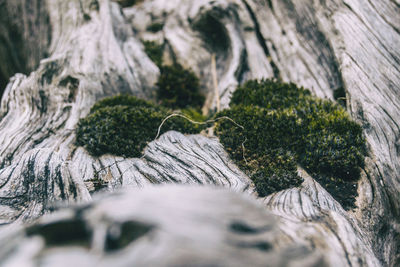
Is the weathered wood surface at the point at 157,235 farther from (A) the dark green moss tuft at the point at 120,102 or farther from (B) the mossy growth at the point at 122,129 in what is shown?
(A) the dark green moss tuft at the point at 120,102

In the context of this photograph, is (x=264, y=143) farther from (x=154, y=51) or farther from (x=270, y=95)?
(x=154, y=51)

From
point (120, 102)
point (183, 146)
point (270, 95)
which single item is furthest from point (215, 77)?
point (183, 146)

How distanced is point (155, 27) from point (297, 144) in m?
10.6

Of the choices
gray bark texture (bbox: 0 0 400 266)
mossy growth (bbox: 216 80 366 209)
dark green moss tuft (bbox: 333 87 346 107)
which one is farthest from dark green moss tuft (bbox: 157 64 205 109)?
dark green moss tuft (bbox: 333 87 346 107)

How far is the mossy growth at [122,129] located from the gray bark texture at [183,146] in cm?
30

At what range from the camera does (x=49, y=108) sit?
30.6 feet

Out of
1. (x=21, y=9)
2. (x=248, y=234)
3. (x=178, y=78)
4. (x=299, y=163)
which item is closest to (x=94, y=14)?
(x=21, y=9)

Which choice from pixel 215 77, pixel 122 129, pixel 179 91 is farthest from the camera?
pixel 215 77

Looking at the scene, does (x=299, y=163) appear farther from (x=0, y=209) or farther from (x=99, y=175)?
(x=0, y=209)

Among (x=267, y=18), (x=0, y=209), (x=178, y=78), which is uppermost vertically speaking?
(x=267, y=18)

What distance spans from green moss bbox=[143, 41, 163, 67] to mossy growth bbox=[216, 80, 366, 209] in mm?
6314

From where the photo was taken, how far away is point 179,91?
11555mm

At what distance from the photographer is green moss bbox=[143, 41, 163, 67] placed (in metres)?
13.1

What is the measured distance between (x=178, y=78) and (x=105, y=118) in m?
4.96
